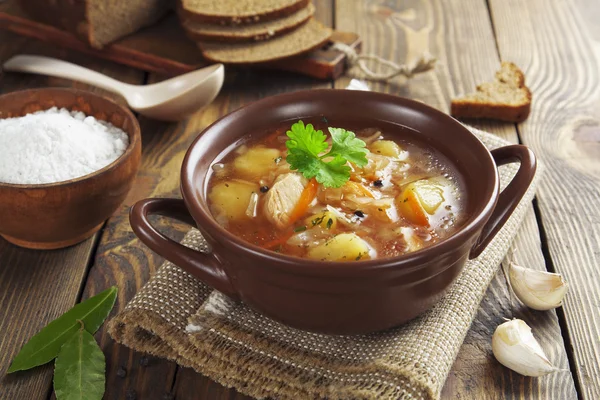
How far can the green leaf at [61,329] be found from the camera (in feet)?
6.75

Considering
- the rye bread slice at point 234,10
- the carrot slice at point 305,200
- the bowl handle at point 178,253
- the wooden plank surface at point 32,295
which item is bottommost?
the wooden plank surface at point 32,295

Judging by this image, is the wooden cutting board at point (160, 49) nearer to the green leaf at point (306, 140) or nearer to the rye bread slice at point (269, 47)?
the rye bread slice at point (269, 47)

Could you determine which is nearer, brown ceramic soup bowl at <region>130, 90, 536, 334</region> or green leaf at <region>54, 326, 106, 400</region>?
brown ceramic soup bowl at <region>130, 90, 536, 334</region>

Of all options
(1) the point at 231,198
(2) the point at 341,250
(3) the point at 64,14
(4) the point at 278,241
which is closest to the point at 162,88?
(3) the point at 64,14

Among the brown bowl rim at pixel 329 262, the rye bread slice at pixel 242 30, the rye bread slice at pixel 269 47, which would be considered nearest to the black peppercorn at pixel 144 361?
the brown bowl rim at pixel 329 262

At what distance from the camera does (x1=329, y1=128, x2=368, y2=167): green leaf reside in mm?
2082

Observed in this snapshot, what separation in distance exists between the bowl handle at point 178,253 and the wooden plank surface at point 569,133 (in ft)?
3.36

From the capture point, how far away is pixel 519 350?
199 centimetres

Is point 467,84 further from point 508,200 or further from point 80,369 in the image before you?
point 80,369

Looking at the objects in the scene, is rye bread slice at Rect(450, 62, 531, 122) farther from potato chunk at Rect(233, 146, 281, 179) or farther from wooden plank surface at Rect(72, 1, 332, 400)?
potato chunk at Rect(233, 146, 281, 179)

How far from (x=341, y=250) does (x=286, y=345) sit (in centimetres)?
34

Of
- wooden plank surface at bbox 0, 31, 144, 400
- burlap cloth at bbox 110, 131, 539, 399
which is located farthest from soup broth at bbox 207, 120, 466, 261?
wooden plank surface at bbox 0, 31, 144, 400

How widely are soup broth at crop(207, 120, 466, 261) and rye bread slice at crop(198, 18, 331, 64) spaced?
1.24 metres

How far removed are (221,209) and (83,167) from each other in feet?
2.18
